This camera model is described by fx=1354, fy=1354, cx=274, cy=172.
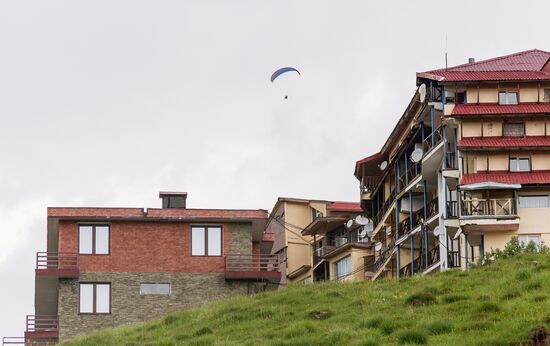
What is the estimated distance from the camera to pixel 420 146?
260ft

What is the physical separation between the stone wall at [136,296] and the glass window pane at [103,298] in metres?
0.25

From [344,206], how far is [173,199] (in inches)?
1009

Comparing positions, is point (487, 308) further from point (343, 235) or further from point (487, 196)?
point (343, 235)

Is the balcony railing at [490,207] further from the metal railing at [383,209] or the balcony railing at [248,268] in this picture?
the metal railing at [383,209]

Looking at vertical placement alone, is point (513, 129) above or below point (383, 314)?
above

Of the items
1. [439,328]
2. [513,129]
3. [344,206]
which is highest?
[344,206]

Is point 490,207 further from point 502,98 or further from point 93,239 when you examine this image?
point 93,239

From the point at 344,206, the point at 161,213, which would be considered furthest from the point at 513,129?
the point at 344,206

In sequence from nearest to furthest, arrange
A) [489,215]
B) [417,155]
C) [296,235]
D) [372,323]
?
[372,323], [489,215], [417,155], [296,235]

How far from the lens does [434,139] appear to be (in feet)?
249

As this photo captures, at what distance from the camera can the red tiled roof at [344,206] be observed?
104 metres

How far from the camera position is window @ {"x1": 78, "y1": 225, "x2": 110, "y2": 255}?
76.5m

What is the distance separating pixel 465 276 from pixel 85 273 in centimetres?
3053

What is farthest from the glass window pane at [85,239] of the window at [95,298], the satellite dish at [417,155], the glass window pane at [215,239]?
the satellite dish at [417,155]
